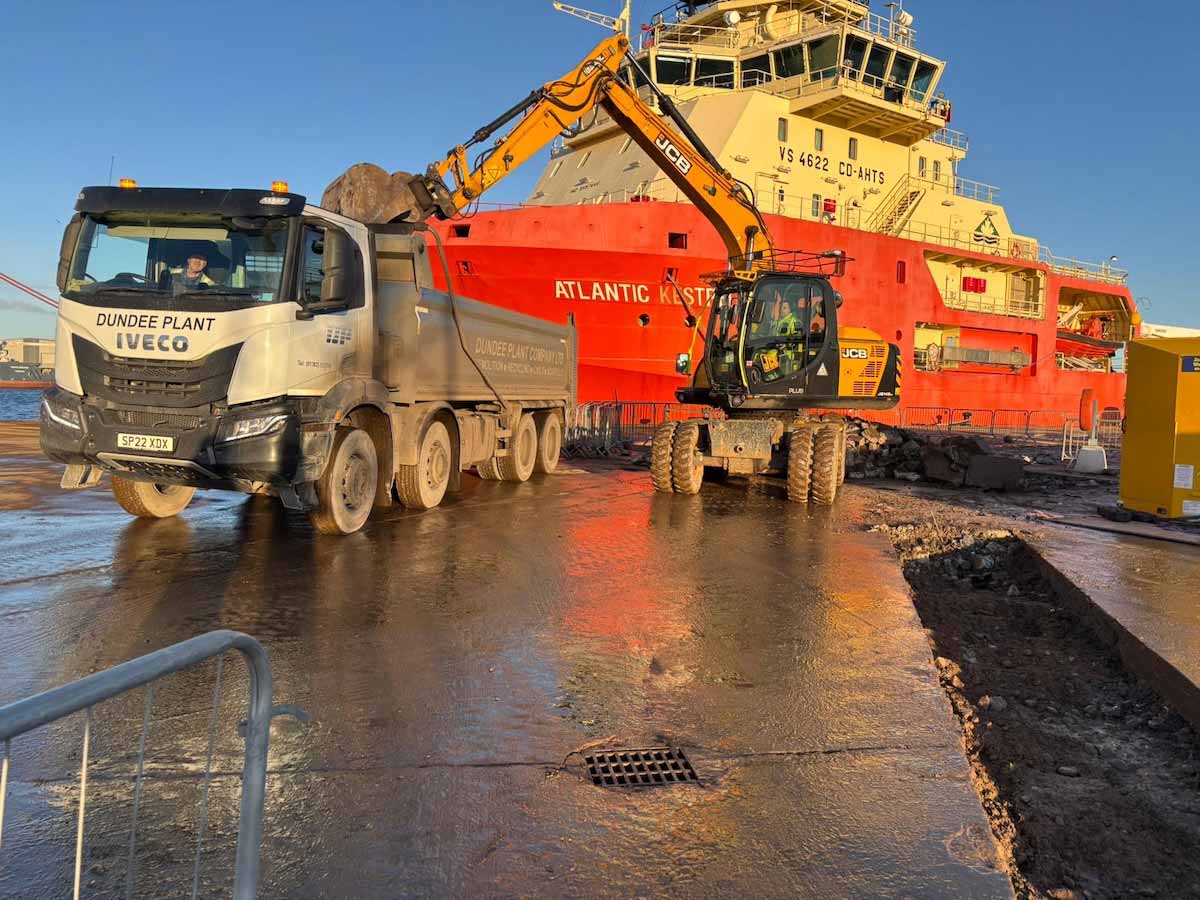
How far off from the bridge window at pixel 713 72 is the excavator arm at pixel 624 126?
36.9 ft

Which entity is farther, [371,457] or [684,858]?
[371,457]

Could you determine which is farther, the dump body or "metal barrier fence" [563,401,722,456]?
"metal barrier fence" [563,401,722,456]

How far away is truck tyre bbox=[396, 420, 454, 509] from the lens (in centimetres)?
925

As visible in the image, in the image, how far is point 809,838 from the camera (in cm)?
283

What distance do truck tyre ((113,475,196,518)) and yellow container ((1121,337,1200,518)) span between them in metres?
10.1

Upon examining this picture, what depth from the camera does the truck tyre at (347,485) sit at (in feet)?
24.6

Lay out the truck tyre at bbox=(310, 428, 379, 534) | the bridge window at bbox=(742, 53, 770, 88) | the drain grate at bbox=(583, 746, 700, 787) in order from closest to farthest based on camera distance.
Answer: the drain grate at bbox=(583, 746, 700, 787) < the truck tyre at bbox=(310, 428, 379, 534) < the bridge window at bbox=(742, 53, 770, 88)

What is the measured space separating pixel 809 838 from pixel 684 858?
0.45 metres

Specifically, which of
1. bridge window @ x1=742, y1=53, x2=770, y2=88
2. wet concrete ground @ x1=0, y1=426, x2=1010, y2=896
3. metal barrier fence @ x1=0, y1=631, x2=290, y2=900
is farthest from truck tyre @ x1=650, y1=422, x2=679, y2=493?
bridge window @ x1=742, y1=53, x2=770, y2=88

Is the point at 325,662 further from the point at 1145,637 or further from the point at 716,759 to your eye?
the point at 1145,637

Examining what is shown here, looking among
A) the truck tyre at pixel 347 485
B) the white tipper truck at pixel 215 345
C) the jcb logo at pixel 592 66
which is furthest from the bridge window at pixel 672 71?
the truck tyre at pixel 347 485

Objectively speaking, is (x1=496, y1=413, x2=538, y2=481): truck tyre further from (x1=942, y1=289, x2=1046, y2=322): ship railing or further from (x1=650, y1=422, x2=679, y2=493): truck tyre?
(x1=942, y1=289, x2=1046, y2=322): ship railing

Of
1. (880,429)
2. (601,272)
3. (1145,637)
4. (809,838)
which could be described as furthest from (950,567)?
(601,272)

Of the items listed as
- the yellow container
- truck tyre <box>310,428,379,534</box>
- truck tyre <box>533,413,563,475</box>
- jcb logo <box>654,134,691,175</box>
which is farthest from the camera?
truck tyre <box>533,413,563,475</box>
